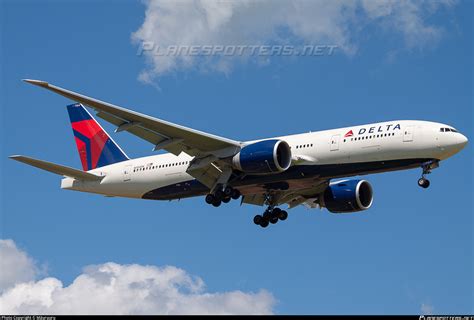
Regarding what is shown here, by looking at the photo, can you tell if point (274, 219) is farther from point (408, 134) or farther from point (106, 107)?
point (106, 107)

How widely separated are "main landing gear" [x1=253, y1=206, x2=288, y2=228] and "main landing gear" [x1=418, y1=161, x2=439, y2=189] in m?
9.31

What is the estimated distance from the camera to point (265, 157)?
4447cm

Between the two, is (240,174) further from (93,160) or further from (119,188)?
(93,160)

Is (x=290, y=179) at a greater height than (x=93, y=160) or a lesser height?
lesser

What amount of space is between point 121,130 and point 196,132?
12.2 ft

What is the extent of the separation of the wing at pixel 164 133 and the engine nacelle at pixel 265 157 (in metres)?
1.17

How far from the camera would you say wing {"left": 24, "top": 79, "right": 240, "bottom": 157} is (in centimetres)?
4300

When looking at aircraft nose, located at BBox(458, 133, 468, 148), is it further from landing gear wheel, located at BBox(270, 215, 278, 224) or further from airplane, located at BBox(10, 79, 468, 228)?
landing gear wheel, located at BBox(270, 215, 278, 224)

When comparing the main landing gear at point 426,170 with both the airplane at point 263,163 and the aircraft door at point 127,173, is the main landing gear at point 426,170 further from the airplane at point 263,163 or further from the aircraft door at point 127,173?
the aircraft door at point 127,173

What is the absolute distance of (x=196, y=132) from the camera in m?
45.4

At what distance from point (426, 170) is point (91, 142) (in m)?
21.0

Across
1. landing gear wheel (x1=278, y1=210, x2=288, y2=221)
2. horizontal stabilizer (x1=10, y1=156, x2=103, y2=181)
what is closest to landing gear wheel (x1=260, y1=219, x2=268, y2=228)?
landing gear wheel (x1=278, y1=210, x2=288, y2=221)

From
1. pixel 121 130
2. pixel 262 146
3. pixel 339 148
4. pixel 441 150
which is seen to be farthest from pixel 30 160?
pixel 441 150

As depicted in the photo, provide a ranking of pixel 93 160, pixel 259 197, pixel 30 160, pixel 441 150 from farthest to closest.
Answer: pixel 93 160 → pixel 259 197 → pixel 30 160 → pixel 441 150
